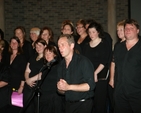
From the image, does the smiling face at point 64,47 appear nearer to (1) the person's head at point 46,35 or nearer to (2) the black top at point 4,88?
(2) the black top at point 4,88

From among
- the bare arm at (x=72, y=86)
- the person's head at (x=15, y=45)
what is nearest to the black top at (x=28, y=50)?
the person's head at (x=15, y=45)

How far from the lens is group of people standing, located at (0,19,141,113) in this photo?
10.9ft

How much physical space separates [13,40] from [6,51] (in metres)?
0.43

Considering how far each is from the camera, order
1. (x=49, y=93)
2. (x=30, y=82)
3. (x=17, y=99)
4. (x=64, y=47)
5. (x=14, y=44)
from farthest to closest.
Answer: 1. (x=14, y=44)
2. (x=17, y=99)
3. (x=30, y=82)
4. (x=49, y=93)
5. (x=64, y=47)

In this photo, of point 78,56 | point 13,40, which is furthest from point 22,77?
point 78,56

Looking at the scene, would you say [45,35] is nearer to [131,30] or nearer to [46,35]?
[46,35]

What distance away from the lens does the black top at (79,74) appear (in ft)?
10.5

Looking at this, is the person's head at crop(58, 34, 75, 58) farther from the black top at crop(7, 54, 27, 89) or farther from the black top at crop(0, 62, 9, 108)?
the black top at crop(7, 54, 27, 89)

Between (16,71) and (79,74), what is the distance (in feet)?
6.38

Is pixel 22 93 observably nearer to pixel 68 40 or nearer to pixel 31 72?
pixel 31 72

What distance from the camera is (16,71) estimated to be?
4.91m

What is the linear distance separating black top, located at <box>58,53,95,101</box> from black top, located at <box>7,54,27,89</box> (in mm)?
1715

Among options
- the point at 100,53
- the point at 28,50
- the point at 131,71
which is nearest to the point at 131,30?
the point at 131,71

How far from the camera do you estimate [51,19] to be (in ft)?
Answer: 30.0
